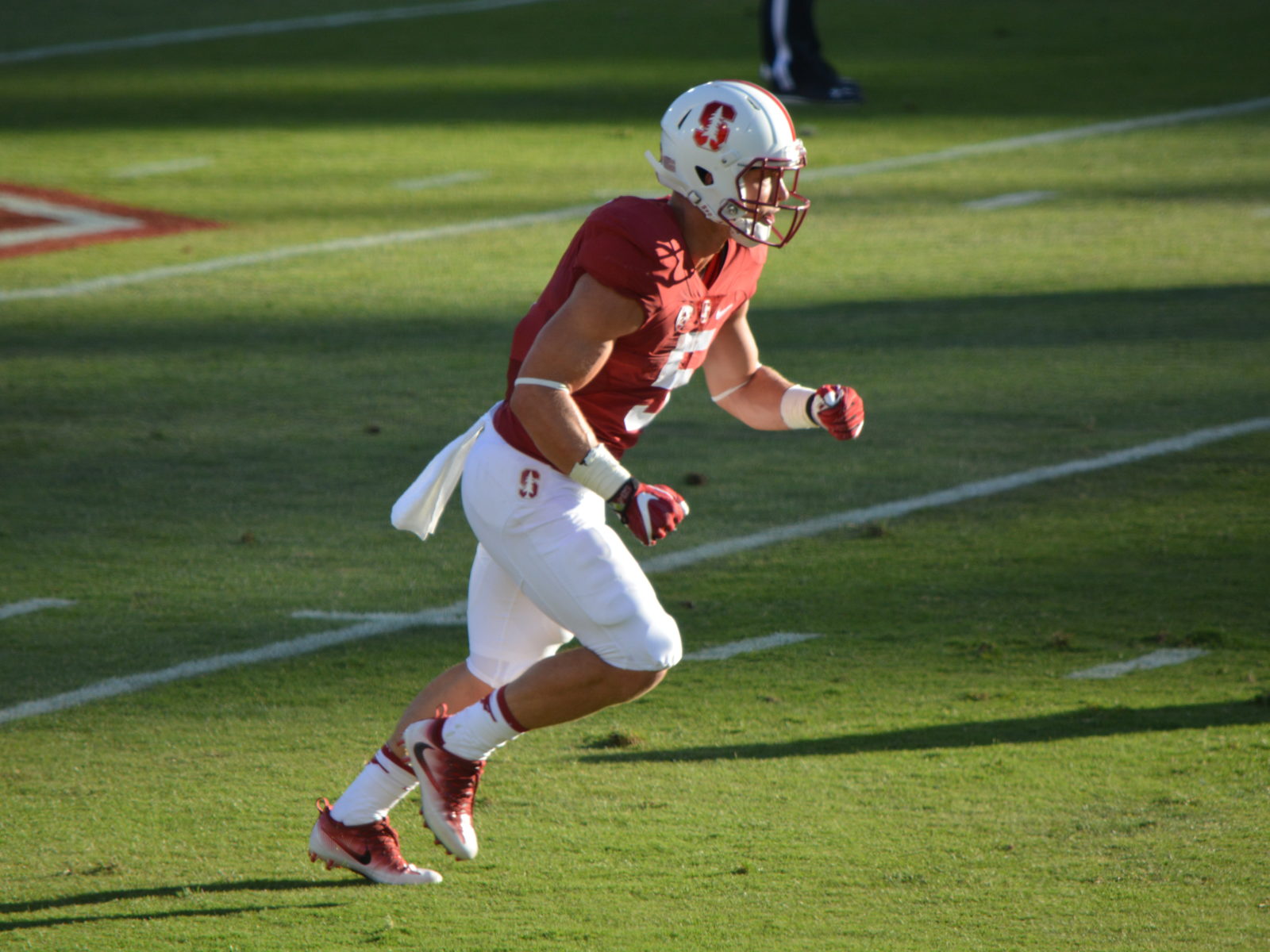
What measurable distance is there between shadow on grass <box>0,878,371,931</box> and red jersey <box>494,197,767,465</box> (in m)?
1.09

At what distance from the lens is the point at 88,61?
20.5 metres

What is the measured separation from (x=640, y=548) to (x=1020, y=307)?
184 inches

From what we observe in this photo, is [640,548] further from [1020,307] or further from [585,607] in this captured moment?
[1020,307]

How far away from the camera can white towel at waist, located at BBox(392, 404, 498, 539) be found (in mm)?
4527

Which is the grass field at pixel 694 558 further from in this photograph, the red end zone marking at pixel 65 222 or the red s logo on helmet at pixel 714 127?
the red s logo on helmet at pixel 714 127

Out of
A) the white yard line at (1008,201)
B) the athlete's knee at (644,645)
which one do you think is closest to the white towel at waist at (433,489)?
the athlete's knee at (644,645)

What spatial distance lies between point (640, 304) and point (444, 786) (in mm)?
1129

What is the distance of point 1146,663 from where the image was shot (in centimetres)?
589

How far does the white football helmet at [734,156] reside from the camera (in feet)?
14.1

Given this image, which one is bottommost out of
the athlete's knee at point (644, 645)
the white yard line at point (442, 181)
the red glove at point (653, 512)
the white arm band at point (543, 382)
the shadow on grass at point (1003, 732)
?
the white yard line at point (442, 181)

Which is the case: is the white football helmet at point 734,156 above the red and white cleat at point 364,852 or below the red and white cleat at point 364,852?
above

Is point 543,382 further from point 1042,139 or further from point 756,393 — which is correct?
point 1042,139

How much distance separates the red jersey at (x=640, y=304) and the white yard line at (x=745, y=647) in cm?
159

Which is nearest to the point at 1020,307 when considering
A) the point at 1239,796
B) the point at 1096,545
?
the point at 1096,545
